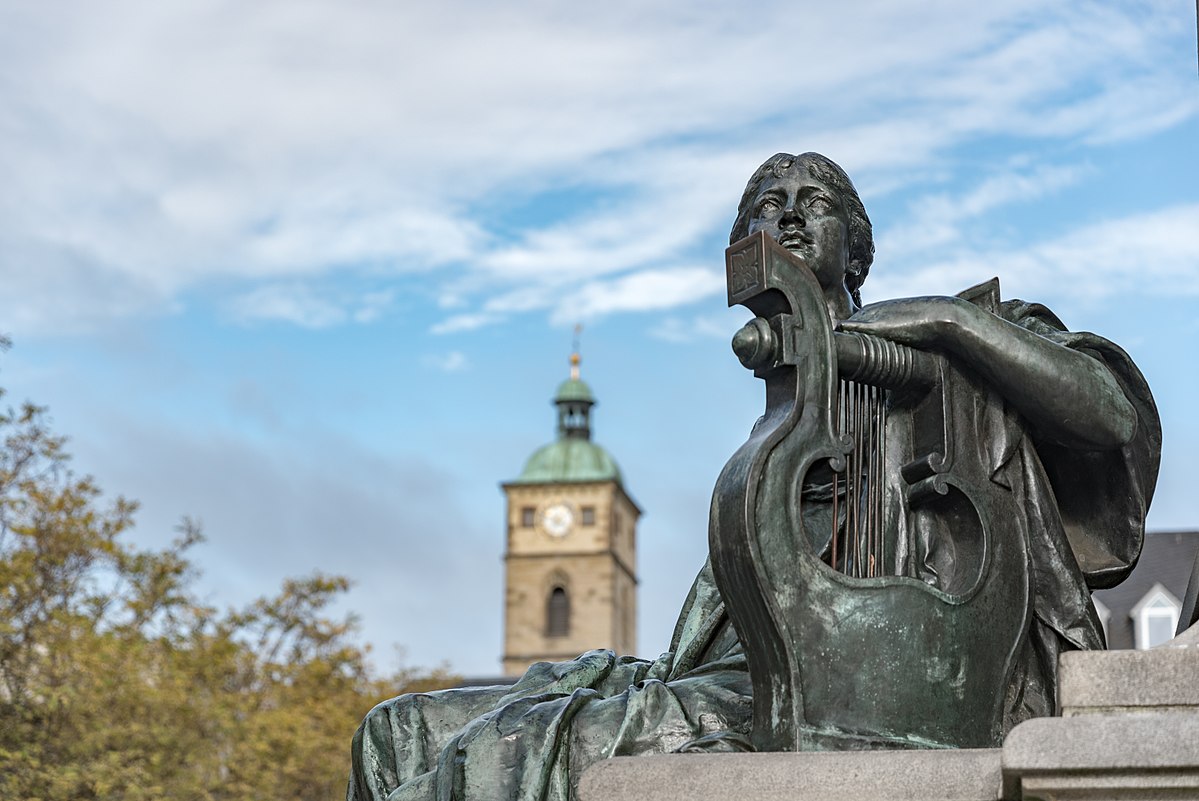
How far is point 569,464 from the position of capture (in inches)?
4518

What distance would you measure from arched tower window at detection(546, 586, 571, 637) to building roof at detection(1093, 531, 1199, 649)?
69.8m

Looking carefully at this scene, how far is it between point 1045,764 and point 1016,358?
1.33m

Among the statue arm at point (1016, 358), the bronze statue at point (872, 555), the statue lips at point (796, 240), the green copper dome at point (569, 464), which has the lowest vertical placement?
the bronze statue at point (872, 555)

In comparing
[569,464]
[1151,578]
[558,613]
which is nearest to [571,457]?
[569,464]

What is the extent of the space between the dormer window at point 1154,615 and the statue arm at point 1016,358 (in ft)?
111

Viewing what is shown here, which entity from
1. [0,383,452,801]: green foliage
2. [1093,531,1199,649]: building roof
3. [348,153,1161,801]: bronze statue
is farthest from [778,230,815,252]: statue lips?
[1093,531,1199,649]: building roof

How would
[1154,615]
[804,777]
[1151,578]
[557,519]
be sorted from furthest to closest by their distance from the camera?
[557,519]
[1151,578]
[1154,615]
[804,777]

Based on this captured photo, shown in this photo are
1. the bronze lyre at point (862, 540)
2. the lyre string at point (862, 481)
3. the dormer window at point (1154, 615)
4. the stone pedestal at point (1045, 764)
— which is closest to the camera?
the stone pedestal at point (1045, 764)

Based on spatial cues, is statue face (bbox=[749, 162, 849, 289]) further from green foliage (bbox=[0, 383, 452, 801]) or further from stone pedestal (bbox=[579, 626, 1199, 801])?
green foliage (bbox=[0, 383, 452, 801])

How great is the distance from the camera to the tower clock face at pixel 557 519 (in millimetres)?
111875

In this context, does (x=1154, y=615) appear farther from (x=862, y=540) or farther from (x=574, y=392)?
(x=574, y=392)

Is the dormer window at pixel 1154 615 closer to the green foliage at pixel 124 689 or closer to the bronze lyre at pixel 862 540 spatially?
the green foliage at pixel 124 689

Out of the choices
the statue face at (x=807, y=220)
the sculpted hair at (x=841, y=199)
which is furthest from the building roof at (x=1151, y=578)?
the statue face at (x=807, y=220)

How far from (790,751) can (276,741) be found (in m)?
25.5
